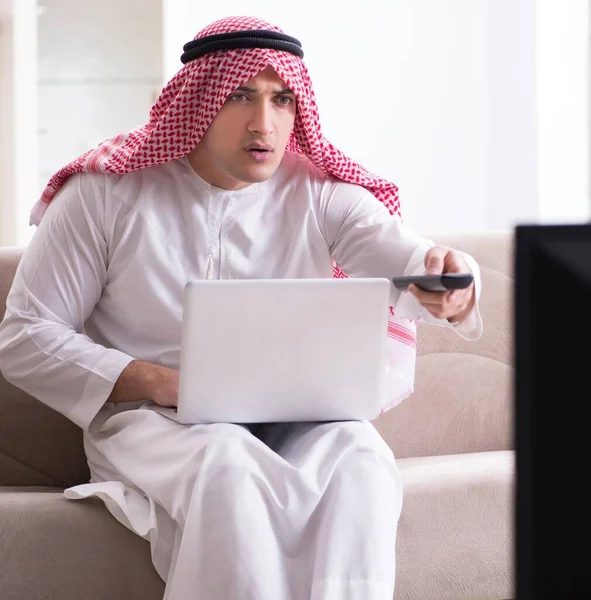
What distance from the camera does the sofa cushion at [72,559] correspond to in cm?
164

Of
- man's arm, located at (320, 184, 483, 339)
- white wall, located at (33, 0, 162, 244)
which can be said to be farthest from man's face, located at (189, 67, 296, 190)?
white wall, located at (33, 0, 162, 244)

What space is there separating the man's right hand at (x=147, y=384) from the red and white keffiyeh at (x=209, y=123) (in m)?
0.43

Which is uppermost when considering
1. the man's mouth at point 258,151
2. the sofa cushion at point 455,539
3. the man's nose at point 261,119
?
the man's nose at point 261,119

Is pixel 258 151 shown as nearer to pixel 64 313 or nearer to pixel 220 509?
pixel 64 313

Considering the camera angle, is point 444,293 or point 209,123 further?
point 209,123

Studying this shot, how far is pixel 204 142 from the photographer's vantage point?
6.73ft

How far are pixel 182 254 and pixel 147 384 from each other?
32cm

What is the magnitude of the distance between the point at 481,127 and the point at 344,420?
3481 millimetres

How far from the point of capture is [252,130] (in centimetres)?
197

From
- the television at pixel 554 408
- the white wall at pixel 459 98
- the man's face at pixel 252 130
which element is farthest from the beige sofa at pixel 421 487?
the white wall at pixel 459 98

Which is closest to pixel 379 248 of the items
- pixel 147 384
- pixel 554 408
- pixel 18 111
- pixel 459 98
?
pixel 147 384

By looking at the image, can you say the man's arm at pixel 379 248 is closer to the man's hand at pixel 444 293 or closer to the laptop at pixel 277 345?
the man's hand at pixel 444 293

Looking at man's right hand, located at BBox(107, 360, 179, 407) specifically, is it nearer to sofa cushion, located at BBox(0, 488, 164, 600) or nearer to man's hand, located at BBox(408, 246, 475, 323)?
sofa cushion, located at BBox(0, 488, 164, 600)

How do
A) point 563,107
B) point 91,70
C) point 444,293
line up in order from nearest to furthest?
point 444,293 < point 91,70 < point 563,107
